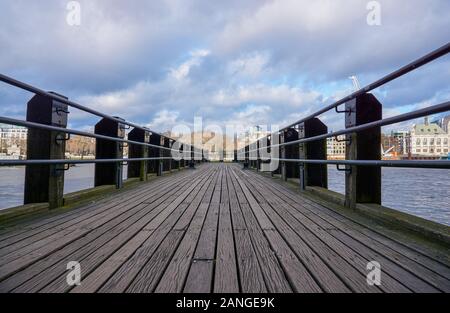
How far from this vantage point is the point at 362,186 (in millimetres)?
2426

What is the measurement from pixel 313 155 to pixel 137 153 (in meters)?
3.19

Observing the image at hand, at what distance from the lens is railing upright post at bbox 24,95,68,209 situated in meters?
2.38

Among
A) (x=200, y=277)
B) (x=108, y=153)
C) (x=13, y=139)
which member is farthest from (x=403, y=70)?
(x=108, y=153)

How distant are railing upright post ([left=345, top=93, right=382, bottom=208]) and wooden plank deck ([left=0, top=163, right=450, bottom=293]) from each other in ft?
1.39

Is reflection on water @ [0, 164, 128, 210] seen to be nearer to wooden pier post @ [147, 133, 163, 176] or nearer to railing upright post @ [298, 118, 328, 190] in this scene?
wooden pier post @ [147, 133, 163, 176]

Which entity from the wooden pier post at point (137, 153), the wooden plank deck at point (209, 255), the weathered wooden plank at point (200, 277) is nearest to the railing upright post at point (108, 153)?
the wooden pier post at point (137, 153)

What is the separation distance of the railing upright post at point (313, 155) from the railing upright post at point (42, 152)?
9.80 ft

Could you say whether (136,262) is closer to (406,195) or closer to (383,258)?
(383,258)

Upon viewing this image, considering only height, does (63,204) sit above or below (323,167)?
below

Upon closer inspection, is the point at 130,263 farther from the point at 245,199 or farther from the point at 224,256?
the point at 245,199

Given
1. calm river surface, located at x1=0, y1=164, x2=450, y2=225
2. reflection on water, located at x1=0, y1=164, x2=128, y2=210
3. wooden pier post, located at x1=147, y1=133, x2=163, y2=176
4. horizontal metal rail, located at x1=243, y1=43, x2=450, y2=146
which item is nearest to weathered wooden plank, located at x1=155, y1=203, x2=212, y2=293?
horizontal metal rail, located at x1=243, y1=43, x2=450, y2=146

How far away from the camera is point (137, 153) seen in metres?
5.14
